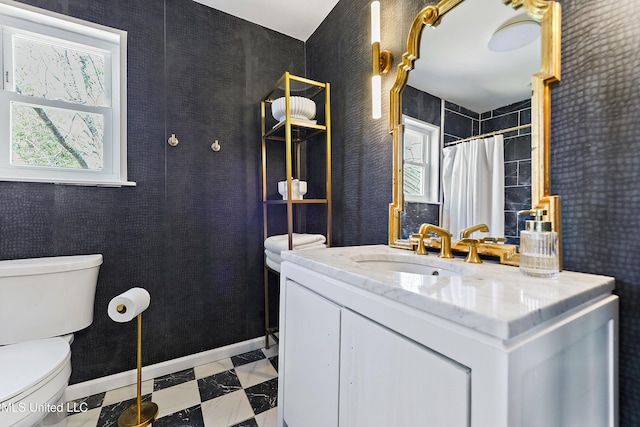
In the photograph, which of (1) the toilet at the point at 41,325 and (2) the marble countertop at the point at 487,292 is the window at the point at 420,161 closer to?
(2) the marble countertop at the point at 487,292

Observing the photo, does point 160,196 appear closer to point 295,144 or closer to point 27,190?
point 27,190

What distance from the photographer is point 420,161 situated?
1.16 meters

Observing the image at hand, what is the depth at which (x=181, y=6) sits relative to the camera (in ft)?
5.38

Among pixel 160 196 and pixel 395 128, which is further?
pixel 160 196

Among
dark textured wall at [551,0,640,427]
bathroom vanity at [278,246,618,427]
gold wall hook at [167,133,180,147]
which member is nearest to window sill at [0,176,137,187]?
gold wall hook at [167,133,180,147]

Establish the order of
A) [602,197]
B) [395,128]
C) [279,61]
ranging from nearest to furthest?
[602,197] → [395,128] → [279,61]

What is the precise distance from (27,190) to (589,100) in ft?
6.93

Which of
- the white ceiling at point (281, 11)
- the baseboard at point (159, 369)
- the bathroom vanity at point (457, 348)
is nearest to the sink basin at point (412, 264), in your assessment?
the bathroom vanity at point (457, 348)

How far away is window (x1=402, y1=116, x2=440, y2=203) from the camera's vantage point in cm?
111

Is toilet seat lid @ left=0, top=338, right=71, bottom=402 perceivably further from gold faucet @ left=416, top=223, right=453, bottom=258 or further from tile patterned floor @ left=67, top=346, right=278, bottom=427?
gold faucet @ left=416, top=223, right=453, bottom=258

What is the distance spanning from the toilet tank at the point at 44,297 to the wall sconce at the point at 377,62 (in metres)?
1.51

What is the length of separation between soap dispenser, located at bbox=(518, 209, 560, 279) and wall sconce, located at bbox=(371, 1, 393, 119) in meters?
0.84

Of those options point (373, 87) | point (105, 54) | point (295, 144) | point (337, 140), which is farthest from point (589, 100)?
point (105, 54)

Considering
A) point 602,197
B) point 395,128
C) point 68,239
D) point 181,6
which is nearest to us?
point 602,197
